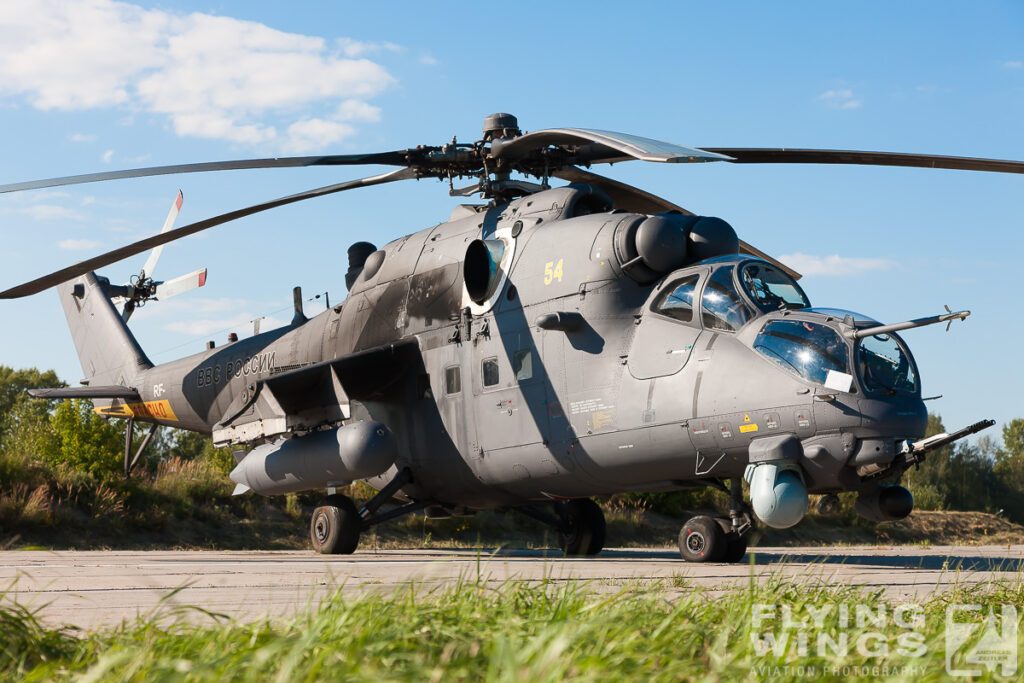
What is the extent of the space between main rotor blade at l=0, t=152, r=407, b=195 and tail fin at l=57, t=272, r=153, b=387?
7703 mm

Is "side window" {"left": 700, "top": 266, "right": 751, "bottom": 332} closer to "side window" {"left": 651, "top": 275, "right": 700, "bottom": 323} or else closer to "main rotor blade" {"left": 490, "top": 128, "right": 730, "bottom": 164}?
"side window" {"left": 651, "top": 275, "right": 700, "bottom": 323}

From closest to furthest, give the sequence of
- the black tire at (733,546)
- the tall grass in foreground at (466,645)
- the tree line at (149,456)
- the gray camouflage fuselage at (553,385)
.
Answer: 1. the tall grass in foreground at (466,645)
2. the gray camouflage fuselage at (553,385)
3. the black tire at (733,546)
4. the tree line at (149,456)

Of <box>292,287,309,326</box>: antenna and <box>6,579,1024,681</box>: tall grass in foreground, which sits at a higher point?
<box>292,287,309,326</box>: antenna

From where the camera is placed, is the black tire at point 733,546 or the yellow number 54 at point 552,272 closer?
the black tire at point 733,546

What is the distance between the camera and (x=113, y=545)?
17906 mm

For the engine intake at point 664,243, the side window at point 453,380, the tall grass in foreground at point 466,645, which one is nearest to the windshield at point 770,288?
the engine intake at point 664,243

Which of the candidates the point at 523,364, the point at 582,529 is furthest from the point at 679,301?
the point at 582,529

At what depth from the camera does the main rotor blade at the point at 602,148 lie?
8.14 meters

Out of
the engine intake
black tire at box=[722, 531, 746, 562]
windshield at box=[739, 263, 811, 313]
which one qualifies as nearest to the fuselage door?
the engine intake

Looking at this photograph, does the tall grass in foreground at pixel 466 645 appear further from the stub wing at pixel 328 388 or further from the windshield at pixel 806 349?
the stub wing at pixel 328 388

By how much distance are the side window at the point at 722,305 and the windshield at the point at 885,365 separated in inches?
47.0

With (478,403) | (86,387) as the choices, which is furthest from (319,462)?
(86,387)

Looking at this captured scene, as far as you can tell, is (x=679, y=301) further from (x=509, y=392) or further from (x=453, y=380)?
(x=453, y=380)

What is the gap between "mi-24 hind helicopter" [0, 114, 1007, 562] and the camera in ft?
28.8
